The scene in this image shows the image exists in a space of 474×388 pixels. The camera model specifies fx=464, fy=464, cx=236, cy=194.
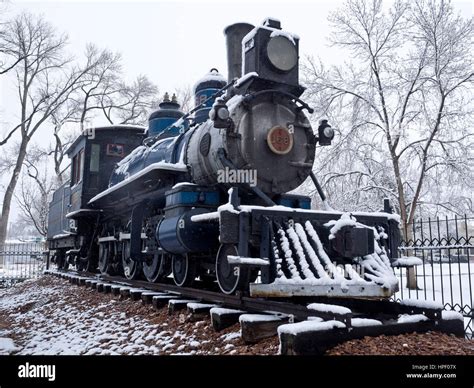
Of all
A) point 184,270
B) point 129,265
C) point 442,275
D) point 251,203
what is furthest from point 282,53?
point 442,275

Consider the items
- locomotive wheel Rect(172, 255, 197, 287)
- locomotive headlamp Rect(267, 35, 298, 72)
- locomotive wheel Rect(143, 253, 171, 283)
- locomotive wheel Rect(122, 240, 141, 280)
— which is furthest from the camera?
locomotive wheel Rect(122, 240, 141, 280)

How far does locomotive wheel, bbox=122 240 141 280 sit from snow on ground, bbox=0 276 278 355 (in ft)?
3.02

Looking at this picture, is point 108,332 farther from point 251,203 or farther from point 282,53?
point 282,53

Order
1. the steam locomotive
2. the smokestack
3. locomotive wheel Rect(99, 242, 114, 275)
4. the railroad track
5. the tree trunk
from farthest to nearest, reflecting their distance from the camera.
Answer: the tree trunk < locomotive wheel Rect(99, 242, 114, 275) < the smokestack < the steam locomotive < the railroad track

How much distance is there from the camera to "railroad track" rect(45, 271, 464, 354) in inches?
124

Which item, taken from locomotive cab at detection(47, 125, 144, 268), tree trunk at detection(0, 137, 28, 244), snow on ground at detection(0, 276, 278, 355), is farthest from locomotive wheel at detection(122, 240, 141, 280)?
tree trunk at detection(0, 137, 28, 244)

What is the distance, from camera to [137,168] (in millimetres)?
8430

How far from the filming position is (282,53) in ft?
19.2

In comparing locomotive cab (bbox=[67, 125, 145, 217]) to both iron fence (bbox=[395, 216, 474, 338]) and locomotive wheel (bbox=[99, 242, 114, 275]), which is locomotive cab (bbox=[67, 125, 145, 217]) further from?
iron fence (bbox=[395, 216, 474, 338])

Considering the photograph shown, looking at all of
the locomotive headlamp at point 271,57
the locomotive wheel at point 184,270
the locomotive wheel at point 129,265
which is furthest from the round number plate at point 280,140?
the locomotive wheel at point 129,265
